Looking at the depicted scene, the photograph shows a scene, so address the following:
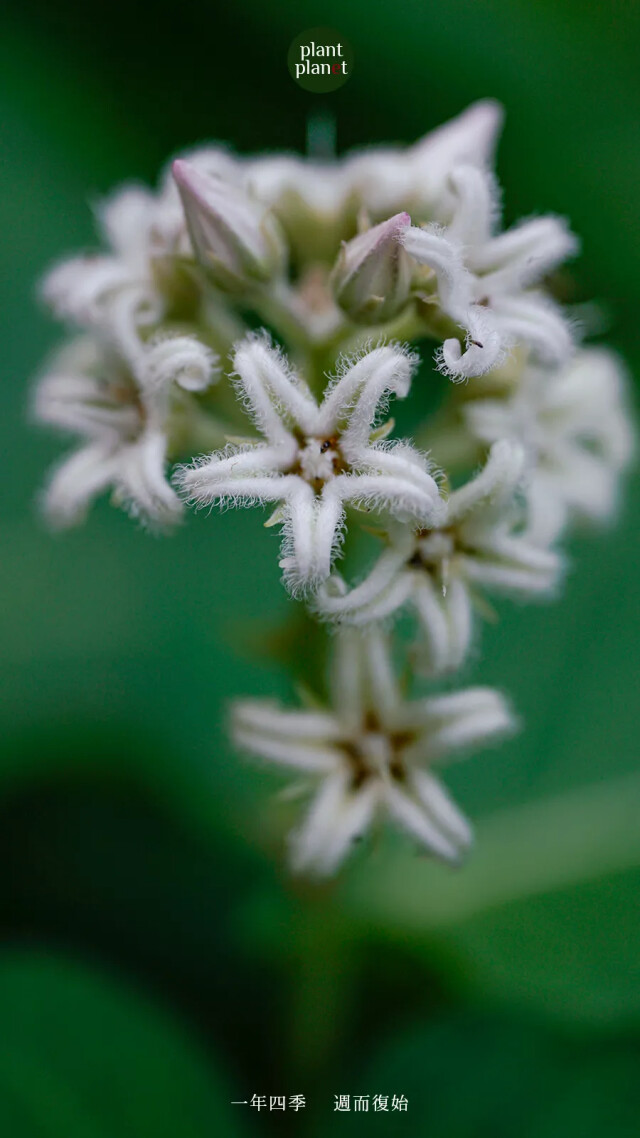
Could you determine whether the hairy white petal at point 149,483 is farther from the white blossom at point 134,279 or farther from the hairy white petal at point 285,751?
the hairy white petal at point 285,751

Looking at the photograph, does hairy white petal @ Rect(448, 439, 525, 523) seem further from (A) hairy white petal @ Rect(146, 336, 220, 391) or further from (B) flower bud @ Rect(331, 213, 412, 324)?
(A) hairy white petal @ Rect(146, 336, 220, 391)

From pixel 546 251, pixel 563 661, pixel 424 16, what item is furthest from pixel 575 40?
pixel 563 661

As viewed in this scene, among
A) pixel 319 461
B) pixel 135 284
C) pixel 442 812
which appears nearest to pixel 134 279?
pixel 135 284

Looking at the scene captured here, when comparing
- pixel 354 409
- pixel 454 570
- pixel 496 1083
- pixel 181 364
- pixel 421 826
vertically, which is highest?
pixel 181 364

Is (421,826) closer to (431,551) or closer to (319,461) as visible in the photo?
(431,551)

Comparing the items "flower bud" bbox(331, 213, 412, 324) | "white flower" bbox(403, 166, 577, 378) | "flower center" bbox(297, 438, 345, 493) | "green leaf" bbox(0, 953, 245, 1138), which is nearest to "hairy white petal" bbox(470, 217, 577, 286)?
"white flower" bbox(403, 166, 577, 378)
